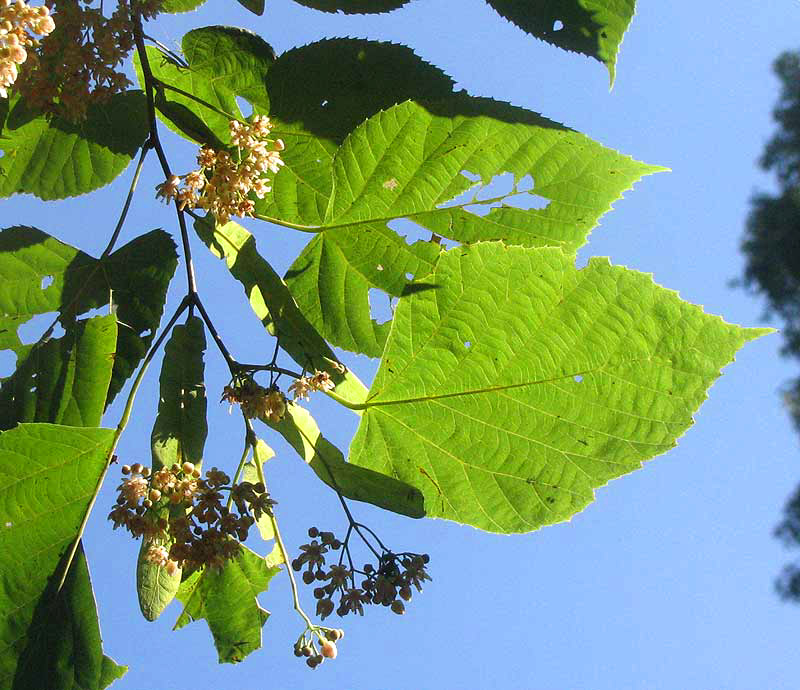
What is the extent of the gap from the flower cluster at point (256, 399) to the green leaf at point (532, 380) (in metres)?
0.19

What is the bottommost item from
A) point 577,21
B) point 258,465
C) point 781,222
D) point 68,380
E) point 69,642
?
point 69,642

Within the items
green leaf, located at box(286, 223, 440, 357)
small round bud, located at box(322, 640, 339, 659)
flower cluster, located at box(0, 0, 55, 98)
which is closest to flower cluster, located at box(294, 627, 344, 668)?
small round bud, located at box(322, 640, 339, 659)

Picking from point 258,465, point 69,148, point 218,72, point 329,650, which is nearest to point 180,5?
point 218,72

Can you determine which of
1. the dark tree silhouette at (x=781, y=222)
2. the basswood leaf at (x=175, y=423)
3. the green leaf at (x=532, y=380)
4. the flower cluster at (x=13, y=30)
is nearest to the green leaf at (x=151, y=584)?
the basswood leaf at (x=175, y=423)

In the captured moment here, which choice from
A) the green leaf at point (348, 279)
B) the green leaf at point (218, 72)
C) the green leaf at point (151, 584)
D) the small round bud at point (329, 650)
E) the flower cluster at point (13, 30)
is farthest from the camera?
the green leaf at point (218, 72)

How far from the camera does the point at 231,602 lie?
1.26 metres

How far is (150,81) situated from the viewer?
124cm

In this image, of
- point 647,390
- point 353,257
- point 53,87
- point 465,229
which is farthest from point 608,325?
point 53,87

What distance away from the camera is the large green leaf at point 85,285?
1.24m

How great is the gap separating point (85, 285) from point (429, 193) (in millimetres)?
591

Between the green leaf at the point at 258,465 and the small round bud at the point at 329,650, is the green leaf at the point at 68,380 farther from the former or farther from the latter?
the small round bud at the point at 329,650

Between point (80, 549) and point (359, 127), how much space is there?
0.77 m

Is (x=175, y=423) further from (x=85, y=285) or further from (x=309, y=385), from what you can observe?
(x=85, y=285)

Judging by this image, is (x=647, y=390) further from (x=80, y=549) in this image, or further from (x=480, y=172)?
(x=80, y=549)
